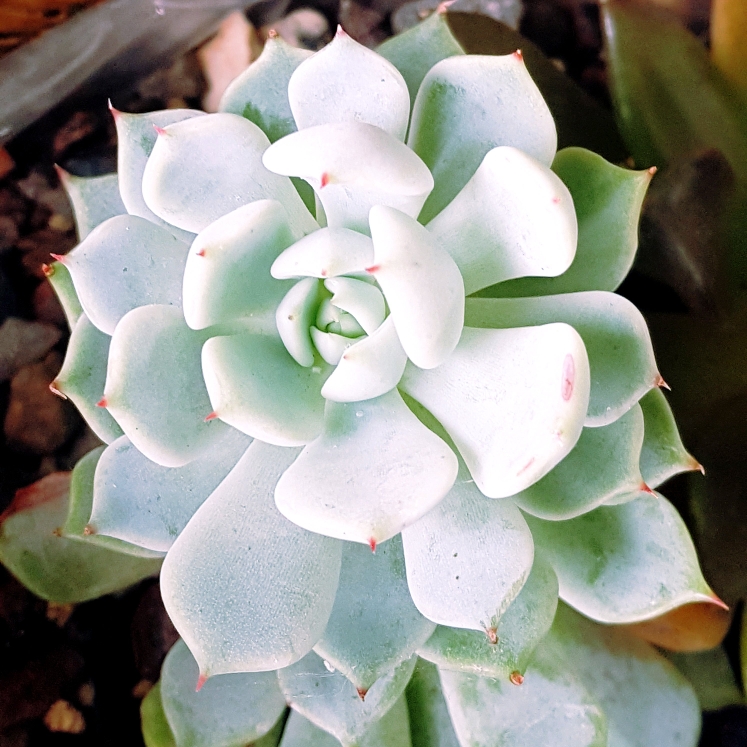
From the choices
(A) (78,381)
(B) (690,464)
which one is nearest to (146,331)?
(A) (78,381)

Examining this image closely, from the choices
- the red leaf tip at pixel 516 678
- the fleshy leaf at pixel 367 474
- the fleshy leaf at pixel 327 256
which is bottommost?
the red leaf tip at pixel 516 678

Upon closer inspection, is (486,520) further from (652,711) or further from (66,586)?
(66,586)

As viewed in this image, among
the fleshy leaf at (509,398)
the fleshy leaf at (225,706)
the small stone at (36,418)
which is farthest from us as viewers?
the small stone at (36,418)

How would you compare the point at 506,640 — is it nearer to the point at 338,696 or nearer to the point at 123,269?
the point at 338,696

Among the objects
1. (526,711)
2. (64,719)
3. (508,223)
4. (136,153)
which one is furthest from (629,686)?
(136,153)

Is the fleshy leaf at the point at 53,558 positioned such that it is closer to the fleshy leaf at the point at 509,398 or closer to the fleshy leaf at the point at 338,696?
the fleshy leaf at the point at 338,696

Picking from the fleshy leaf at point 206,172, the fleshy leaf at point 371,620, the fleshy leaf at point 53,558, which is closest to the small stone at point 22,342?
the fleshy leaf at point 53,558
